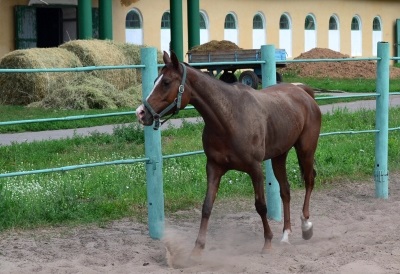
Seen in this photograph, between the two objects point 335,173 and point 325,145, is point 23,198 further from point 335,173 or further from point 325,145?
point 325,145

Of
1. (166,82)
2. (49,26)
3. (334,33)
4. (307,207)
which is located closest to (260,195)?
(307,207)

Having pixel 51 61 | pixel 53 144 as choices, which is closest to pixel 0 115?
pixel 51 61

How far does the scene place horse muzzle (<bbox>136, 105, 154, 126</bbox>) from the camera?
6582 mm

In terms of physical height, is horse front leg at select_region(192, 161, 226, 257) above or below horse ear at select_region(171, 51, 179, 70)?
below

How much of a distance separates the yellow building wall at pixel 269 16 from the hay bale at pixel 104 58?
3796mm

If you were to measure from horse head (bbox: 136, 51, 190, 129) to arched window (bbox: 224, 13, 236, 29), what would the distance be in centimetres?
2311

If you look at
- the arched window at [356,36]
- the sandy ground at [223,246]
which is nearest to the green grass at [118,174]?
the sandy ground at [223,246]

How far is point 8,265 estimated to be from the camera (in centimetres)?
684

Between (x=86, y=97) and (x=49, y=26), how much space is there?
9.29 metres

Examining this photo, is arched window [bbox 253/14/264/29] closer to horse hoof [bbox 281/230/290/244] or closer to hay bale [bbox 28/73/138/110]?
hay bale [bbox 28/73/138/110]

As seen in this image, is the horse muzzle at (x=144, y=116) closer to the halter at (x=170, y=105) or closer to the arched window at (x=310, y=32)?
the halter at (x=170, y=105)

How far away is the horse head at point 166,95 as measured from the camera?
664 cm

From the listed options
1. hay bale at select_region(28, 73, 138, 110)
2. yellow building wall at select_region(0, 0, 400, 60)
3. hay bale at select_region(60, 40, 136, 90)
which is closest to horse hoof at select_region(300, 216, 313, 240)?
hay bale at select_region(28, 73, 138, 110)

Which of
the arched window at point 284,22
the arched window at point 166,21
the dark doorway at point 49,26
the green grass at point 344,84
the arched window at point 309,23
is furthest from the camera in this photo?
the arched window at point 309,23
